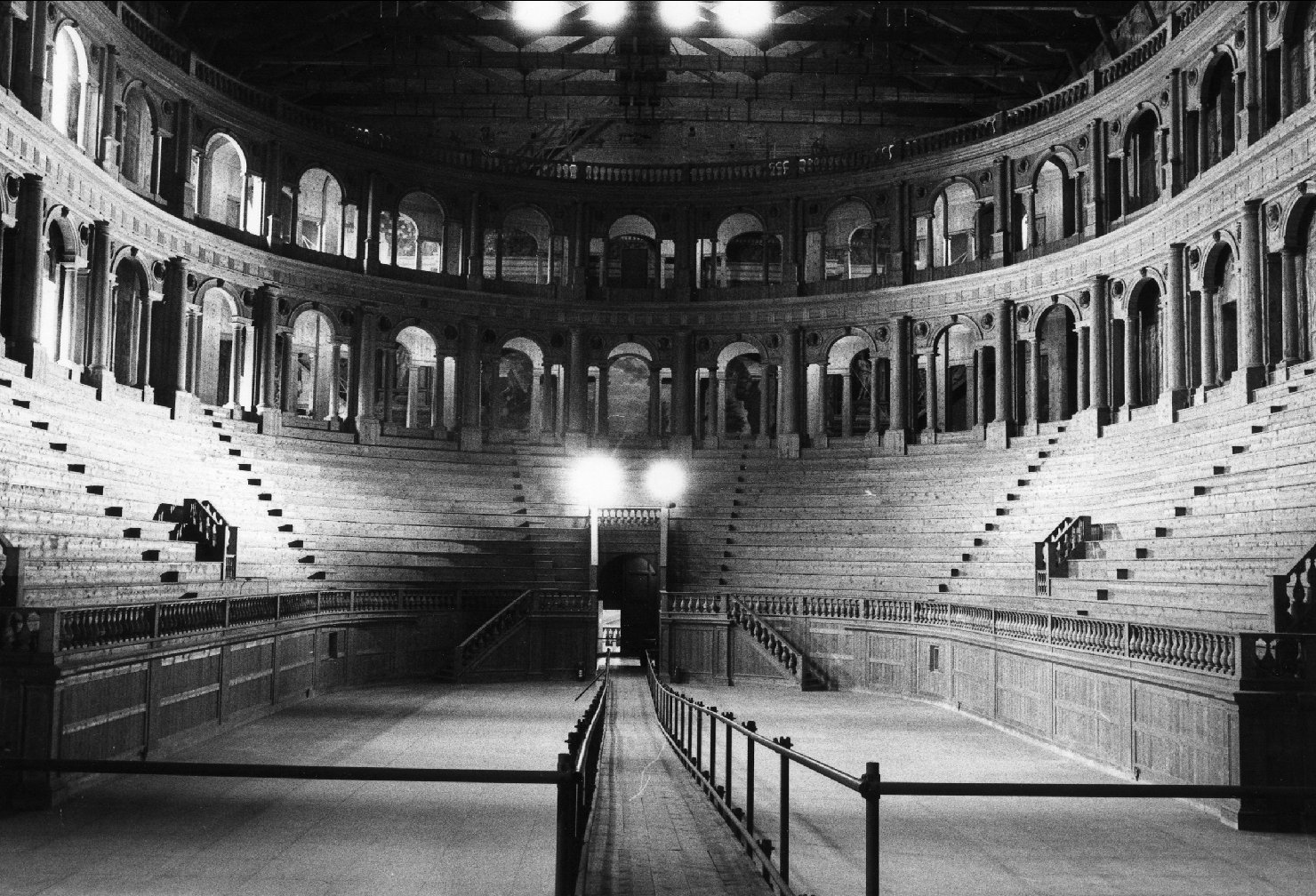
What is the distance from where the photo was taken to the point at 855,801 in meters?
13.0

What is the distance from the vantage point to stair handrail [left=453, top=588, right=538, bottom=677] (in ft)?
89.4

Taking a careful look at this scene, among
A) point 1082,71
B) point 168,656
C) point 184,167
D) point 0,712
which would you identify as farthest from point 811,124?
point 0,712

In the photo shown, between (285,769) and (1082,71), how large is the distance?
35299 millimetres

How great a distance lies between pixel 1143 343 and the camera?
102ft

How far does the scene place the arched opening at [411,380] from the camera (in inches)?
1458

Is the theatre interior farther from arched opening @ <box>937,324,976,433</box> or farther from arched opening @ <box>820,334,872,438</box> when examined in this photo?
arched opening @ <box>820,334,872,438</box>

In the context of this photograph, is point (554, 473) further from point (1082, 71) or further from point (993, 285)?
point (1082, 71)

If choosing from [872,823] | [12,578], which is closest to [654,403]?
[12,578]

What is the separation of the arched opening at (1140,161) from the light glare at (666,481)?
1412 centimetres

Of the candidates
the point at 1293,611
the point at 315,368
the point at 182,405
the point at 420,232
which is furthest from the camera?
the point at 420,232

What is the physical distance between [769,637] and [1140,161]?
15478 millimetres

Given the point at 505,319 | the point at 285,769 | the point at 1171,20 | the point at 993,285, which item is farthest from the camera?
the point at 505,319

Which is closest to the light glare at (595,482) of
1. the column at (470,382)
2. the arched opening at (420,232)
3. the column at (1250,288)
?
the column at (470,382)

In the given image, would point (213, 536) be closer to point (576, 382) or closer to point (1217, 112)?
point (576, 382)
